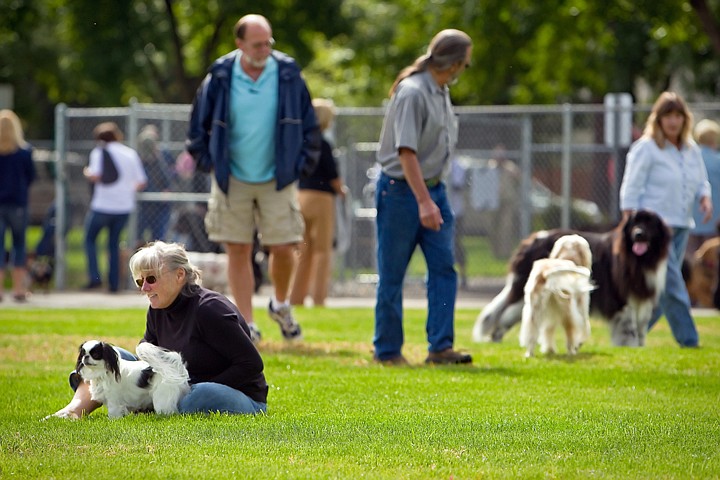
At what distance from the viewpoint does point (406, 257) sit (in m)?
8.95

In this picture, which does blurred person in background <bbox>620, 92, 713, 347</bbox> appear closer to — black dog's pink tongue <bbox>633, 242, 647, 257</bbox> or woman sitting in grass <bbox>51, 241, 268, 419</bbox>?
black dog's pink tongue <bbox>633, 242, 647, 257</bbox>

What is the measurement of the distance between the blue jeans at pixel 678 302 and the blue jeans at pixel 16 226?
7.83m

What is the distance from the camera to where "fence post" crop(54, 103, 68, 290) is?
54.9 feet

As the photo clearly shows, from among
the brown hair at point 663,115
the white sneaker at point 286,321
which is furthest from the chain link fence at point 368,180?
the white sneaker at point 286,321

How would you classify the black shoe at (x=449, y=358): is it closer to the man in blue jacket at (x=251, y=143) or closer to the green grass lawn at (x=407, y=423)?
the green grass lawn at (x=407, y=423)

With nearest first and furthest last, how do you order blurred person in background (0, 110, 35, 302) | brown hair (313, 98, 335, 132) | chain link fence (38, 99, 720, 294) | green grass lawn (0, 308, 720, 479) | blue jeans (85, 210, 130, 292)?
green grass lawn (0, 308, 720, 479) → brown hair (313, 98, 335, 132) → blurred person in background (0, 110, 35, 302) → chain link fence (38, 99, 720, 294) → blue jeans (85, 210, 130, 292)

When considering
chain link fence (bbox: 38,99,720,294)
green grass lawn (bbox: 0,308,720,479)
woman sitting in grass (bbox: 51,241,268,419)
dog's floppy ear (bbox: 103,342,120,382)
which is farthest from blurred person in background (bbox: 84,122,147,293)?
dog's floppy ear (bbox: 103,342,120,382)

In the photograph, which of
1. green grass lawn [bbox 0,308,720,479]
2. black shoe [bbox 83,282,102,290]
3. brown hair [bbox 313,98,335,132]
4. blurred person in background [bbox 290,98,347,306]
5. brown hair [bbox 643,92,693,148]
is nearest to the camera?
green grass lawn [bbox 0,308,720,479]

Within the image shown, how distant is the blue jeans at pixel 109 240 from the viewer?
16672 mm

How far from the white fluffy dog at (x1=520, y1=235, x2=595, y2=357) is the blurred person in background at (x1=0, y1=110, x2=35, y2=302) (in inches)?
297

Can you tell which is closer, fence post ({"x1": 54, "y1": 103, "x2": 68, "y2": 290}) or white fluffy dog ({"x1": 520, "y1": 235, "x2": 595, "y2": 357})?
white fluffy dog ({"x1": 520, "y1": 235, "x2": 595, "y2": 357})

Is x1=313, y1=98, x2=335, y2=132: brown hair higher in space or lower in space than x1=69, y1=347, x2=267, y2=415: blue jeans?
higher

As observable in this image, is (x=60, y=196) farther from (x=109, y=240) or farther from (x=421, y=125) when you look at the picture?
(x=421, y=125)

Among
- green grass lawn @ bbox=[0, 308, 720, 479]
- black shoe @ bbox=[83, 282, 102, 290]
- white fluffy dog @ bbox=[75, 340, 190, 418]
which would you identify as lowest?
green grass lawn @ bbox=[0, 308, 720, 479]
